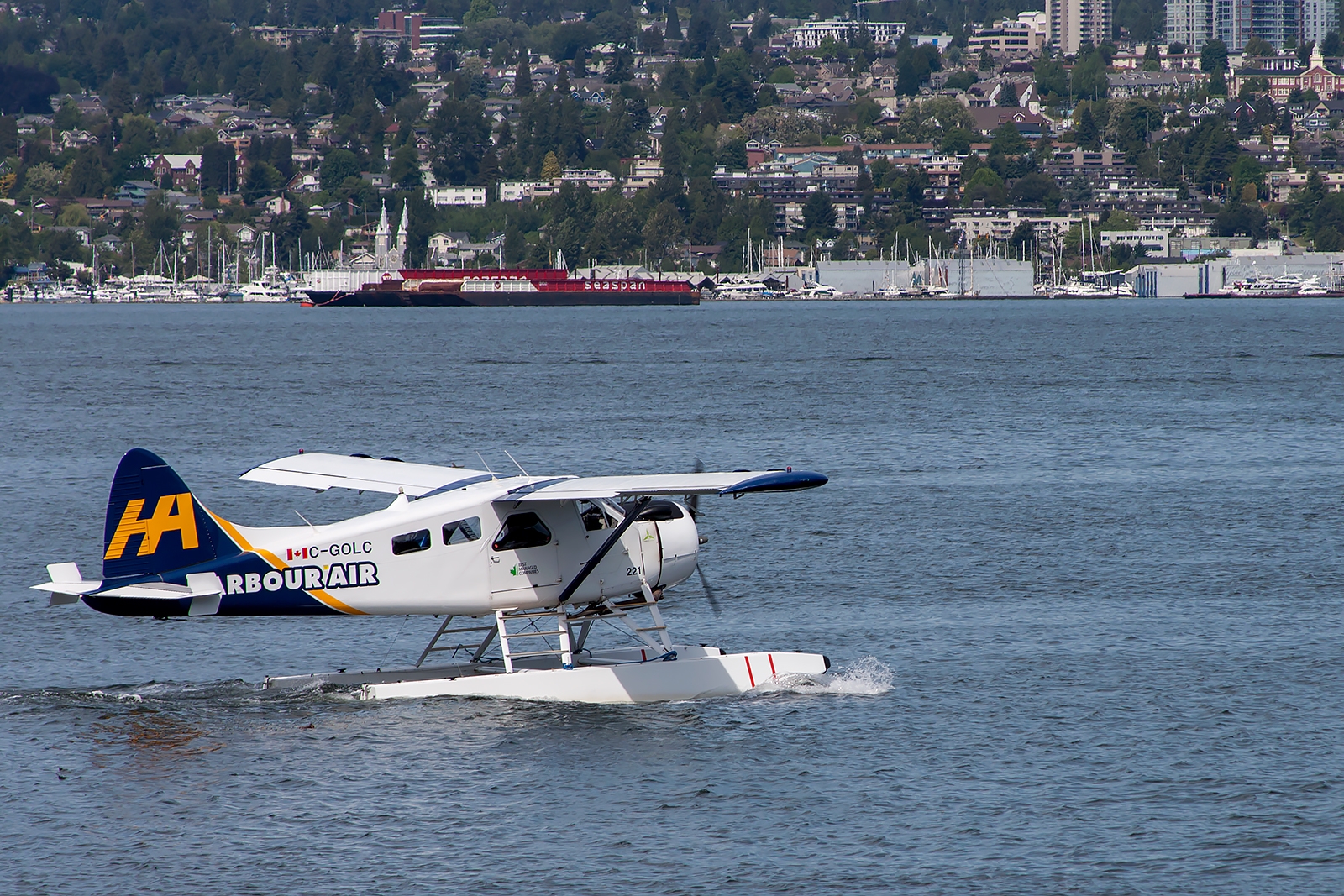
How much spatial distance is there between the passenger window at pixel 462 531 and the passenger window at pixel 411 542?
206 millimetres

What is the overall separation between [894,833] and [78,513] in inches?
900

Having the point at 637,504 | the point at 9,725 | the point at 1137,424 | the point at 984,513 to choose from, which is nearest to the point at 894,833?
the point at 637,504

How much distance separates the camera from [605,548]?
1758 centimetres

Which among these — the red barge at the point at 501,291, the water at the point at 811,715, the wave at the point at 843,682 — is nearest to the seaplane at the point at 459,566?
the wave at the point at 843,682

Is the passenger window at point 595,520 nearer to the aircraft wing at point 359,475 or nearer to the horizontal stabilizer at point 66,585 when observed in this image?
the aircraft wing at point 359,475

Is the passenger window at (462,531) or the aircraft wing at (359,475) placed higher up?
the aircraft wing at (359,475)

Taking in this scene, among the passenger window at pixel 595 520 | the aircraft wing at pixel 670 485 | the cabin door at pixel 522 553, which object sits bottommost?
the cabin door at pixel 522 553

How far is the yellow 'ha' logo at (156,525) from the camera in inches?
665

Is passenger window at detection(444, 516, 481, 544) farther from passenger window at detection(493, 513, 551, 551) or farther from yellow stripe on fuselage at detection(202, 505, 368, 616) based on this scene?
yellow stripe on fuselage at detection(202, 505, 368, 616)

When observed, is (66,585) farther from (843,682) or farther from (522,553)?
(843,682)

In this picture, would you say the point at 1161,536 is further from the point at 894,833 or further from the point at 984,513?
the point at 894,833

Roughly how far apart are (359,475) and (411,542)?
1.88 meters

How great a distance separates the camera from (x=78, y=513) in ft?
109

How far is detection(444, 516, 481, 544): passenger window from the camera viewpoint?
1756 cm
